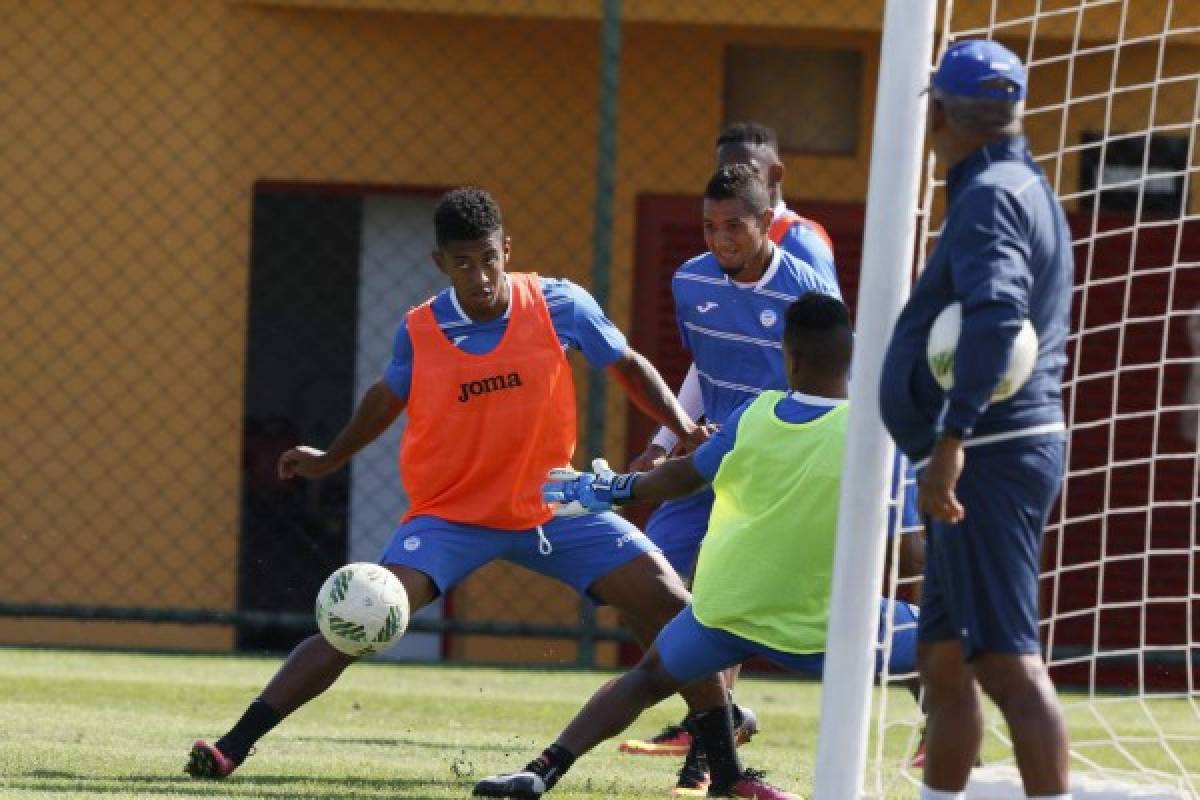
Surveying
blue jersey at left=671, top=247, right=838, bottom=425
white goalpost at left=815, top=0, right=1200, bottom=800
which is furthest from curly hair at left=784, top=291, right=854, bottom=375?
white goalpost at left=815, top=0, right=1200, bottom=800

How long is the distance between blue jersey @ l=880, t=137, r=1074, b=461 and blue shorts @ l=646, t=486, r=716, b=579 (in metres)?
2.92

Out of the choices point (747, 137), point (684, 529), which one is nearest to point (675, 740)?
point (684, 529)

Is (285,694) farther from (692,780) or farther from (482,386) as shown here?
(692,780)

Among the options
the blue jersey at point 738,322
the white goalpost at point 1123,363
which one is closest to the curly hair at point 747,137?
Result: the blue jersey at point 738,322

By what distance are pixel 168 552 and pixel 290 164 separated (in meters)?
2.27

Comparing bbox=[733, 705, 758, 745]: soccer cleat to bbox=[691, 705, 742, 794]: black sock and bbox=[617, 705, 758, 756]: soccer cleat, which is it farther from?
bbox=[691, 705, 742, 794]: black sock

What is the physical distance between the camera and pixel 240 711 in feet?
29.8

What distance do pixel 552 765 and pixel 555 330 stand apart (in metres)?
1.55


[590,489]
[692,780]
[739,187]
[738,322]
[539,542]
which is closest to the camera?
[590,489]

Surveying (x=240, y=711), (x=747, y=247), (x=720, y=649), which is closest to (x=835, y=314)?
(x=720, y=649)

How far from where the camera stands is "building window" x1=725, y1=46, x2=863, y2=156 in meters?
13.3

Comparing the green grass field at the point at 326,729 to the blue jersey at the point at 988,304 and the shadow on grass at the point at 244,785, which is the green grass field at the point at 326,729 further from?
the blue jersey at the point at 988,304

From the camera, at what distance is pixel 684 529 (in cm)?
813

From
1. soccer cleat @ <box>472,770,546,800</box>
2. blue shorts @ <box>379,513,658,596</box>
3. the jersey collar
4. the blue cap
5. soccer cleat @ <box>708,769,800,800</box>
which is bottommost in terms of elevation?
soccer cleat @ <box>708,769,800,800</box>
